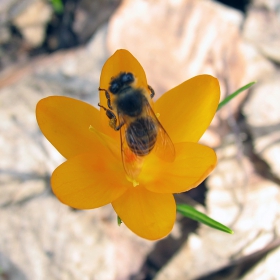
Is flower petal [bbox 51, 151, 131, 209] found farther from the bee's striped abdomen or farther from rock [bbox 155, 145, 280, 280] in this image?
rock [bbox 155, 145, 280, 280]

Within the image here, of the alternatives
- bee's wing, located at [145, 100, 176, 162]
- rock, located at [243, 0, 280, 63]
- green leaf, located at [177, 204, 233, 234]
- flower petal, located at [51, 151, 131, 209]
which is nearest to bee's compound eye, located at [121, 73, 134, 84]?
bee's wing, located at [145, 100, 176, 162]

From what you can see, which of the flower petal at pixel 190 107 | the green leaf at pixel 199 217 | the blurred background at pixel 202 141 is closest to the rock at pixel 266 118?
the blurred background at pixel 202 141

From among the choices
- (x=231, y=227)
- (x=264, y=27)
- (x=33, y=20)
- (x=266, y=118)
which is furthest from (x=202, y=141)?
(x=33, y=20)

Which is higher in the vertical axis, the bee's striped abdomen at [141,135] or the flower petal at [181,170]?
the bee's striped abdomen at [141,135]

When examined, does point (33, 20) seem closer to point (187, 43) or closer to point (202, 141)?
point (187, 43)

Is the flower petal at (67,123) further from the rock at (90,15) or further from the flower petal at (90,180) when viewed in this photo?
the rock at (90,15)

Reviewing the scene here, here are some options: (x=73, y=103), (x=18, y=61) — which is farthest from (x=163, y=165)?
(x=18, y=61)
